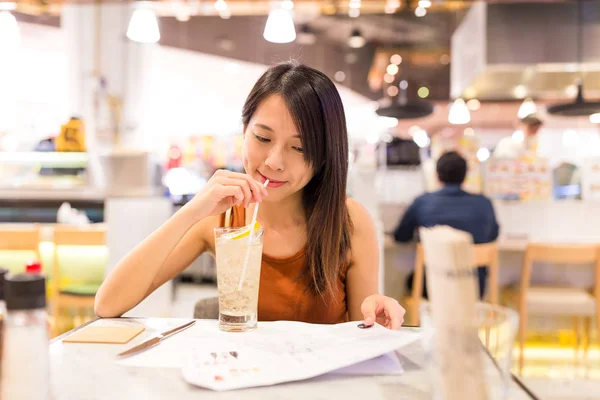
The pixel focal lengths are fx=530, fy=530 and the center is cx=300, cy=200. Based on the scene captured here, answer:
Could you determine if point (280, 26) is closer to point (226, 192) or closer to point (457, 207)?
point (457, 207)

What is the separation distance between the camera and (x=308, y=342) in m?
0.97

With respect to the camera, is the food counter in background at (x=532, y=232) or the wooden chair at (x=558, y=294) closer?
the wooden chair at (x=558, y=294)

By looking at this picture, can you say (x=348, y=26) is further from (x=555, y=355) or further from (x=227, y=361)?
(x=227, y=361)

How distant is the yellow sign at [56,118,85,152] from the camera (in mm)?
5664

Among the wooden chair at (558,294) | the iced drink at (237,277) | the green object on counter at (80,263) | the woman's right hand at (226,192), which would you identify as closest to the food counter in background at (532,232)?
the wooden chair at (558,294)

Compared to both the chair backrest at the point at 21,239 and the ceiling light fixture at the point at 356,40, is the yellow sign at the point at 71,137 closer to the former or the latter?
the chair backrest at the point at 21,239

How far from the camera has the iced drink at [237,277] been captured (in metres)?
1.05

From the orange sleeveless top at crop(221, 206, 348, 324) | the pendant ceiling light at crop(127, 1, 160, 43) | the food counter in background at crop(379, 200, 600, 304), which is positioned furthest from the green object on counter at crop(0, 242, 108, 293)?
the orange sleeveless top at crop(221, 206, 348, 324)

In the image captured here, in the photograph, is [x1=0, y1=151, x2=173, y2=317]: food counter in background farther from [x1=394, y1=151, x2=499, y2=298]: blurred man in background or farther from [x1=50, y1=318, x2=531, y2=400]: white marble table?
[x1=50, y1=318, x2=531, y2=400]: white marble table

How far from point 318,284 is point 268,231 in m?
0.22

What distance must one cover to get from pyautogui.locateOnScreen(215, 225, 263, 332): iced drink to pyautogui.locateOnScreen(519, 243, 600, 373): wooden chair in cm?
310

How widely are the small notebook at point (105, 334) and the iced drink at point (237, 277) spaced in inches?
7.1

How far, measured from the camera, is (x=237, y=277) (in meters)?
1.05

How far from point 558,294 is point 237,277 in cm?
352
